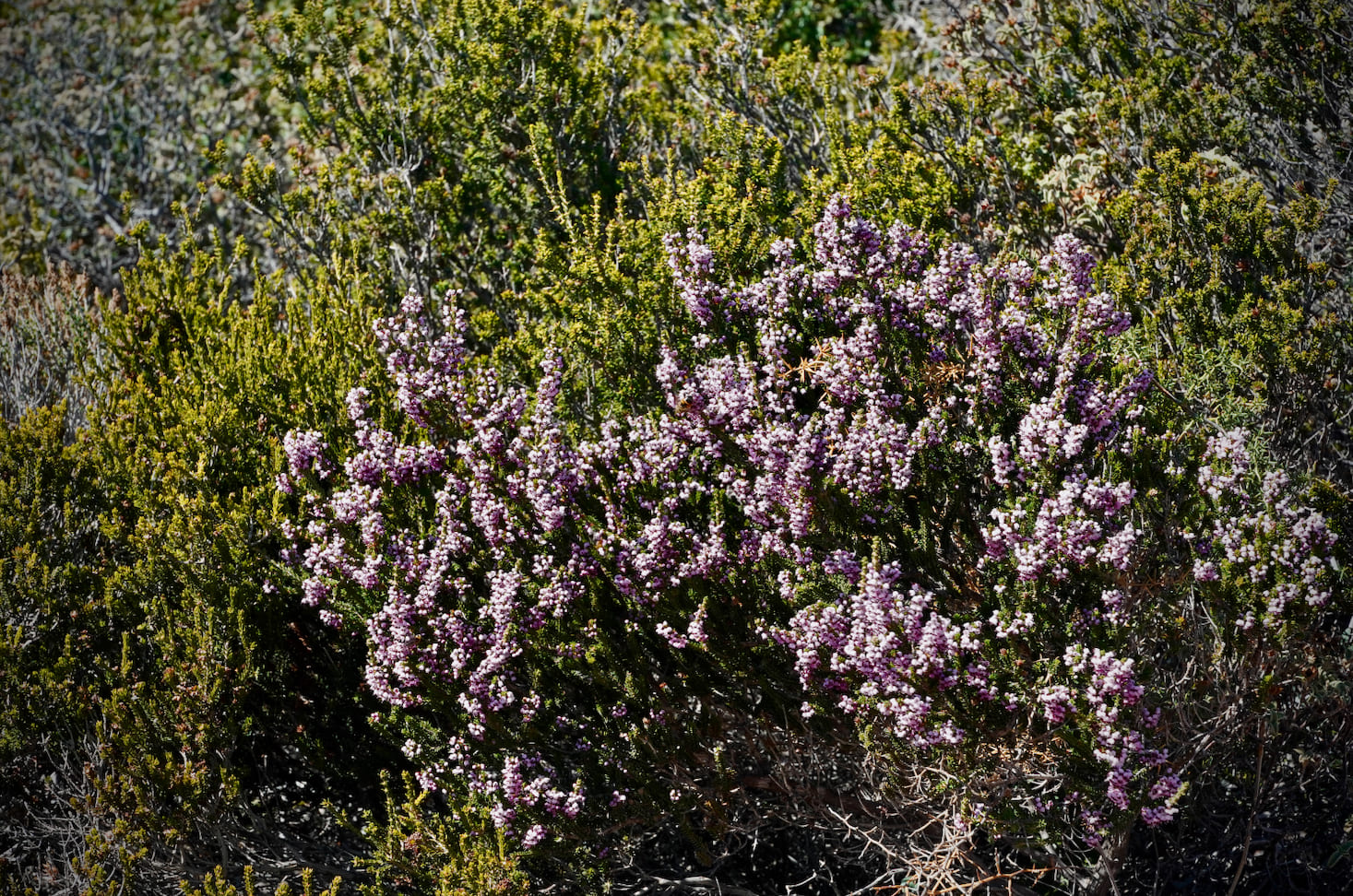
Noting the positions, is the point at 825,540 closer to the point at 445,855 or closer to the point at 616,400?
the point at 616,400

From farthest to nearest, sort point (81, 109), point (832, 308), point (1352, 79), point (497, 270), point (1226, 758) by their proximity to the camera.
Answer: point (81, 109) → point (497, 270) → point (1352, 79) → point (832, 308) → point (1226, 758)

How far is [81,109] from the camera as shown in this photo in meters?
10.5

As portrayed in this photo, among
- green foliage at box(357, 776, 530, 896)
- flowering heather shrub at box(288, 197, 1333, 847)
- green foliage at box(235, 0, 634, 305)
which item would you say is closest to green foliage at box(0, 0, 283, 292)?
green foliage at box(235, 0, 634, 305)

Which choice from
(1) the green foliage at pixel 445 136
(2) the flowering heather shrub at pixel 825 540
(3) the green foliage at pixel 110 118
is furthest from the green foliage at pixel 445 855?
(3) the green foliage at pixel 110 118

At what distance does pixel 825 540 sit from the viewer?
147 inches

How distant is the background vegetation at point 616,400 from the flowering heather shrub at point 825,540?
0.13 meters

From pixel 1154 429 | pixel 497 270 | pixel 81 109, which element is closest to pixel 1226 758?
pixel 1154 429

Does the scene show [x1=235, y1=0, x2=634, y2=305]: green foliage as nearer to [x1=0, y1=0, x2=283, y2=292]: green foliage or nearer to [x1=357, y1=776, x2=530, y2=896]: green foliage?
[x1=357, y1=776, x2=530, y2=896]: green foliage

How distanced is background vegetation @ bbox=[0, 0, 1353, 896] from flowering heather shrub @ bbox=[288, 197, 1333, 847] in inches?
4.9

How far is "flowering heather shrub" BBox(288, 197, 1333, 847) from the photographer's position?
336 centimetres

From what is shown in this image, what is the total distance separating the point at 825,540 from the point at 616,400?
45.8 inches

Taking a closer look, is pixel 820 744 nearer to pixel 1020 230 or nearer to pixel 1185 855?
pixel 1185 855

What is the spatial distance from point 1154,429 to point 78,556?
422 centimetres

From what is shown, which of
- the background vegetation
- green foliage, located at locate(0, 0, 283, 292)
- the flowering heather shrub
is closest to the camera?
the flowering heather shrub
